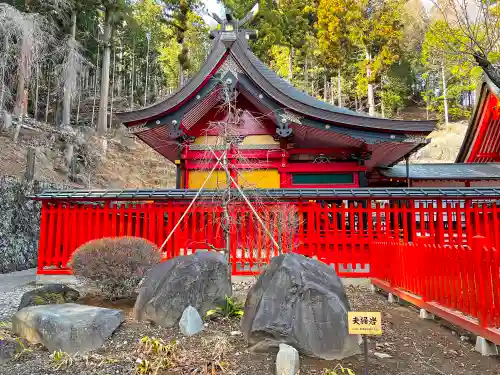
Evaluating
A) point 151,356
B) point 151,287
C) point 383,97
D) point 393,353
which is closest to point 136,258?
point 151,287

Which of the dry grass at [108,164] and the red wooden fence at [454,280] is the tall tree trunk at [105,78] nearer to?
the dry grass at [108,164]

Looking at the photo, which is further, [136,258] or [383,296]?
[383,296]

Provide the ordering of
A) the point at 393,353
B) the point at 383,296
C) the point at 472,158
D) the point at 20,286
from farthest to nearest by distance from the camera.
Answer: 1. the point at 472,158
2. the point at 20,286
3. the point at 383,296
4. the point at 393,353

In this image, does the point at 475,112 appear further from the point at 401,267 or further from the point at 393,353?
the point at 393,353

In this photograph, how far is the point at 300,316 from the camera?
372cm

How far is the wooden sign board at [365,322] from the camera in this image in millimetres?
2908

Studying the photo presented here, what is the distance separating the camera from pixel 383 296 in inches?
277

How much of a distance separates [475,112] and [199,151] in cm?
1160

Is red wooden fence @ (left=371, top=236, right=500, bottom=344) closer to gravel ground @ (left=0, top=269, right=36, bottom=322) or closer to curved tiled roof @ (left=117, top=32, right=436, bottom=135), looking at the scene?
curved tiled roof @ (left=117, top=32, right=436, bottom=135)

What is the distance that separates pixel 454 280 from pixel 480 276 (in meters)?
0.62

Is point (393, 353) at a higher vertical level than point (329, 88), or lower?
lower

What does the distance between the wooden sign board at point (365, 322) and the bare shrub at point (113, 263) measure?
11.5 ft

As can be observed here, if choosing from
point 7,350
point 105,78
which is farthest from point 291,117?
point 105,78

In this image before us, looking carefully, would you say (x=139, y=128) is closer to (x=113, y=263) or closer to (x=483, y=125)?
(x=113, y=263)
